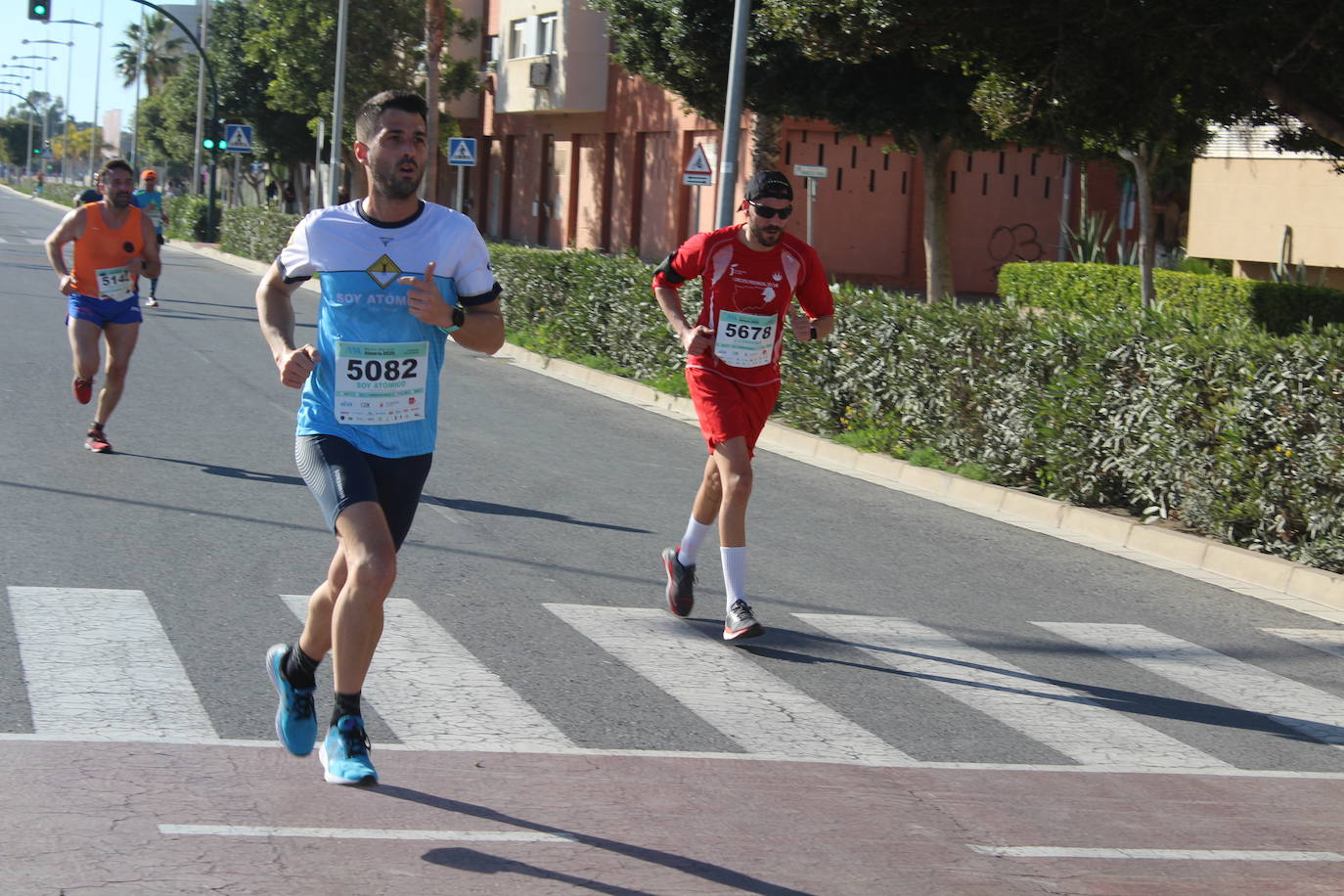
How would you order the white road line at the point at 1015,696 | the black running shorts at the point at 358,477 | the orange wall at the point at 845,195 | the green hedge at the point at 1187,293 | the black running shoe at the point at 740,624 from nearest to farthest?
the black running shorts at the point at 358,477 → the white road line at the point at 1015,696 → the black running shoe at the point at 740,624 → the green hedge at the point at 1187,293 → the orange wall at the point at 845,195

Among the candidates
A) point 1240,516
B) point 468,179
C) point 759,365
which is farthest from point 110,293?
point 468,179

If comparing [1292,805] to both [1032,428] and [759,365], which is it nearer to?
[759,365]

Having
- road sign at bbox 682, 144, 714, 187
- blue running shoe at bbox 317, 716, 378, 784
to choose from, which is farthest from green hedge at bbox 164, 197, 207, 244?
blue running shoe at bbox 317, 716, 378, 784

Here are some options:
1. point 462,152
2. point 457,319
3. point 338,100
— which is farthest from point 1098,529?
point 338,100

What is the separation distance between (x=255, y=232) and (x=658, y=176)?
9.91 metres

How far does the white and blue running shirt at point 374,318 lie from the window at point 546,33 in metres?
41.0

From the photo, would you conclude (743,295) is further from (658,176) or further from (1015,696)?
(658,176)

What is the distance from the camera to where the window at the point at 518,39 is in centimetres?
4672

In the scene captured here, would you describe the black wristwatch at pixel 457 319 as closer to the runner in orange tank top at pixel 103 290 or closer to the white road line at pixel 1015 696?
the white road line at pixel 1015 696

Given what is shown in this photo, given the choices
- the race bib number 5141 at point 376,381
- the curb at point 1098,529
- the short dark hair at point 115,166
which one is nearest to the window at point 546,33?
the curb at point 1098,529

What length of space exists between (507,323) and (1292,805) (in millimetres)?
17482

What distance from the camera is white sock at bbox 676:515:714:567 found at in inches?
303

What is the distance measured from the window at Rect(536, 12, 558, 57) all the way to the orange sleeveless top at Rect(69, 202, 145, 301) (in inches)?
1358

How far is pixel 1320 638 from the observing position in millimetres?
8203
